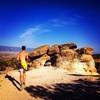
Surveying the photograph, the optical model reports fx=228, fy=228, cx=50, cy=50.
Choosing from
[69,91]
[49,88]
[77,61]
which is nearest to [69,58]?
[77,61]

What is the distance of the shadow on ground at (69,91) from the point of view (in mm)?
9430

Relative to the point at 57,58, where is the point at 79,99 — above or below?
below

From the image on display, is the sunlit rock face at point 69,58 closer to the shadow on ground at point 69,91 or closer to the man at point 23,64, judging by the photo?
the shadow on ground at point 69,91

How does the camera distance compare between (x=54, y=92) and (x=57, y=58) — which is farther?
(x=57, y=58)

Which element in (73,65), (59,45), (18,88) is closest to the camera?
(18,88)

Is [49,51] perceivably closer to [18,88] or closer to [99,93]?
[18,88]

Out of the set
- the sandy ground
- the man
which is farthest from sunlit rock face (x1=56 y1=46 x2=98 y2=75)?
the man

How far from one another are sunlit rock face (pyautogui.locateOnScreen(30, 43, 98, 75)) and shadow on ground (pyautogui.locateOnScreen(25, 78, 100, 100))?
5.46m

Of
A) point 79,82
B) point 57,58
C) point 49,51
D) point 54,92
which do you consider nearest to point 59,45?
point 49,51

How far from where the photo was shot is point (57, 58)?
19.1 meters

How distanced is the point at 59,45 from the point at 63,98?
40.5 feet

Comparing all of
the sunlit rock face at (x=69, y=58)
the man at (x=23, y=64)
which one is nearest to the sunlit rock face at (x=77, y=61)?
the sunlit rock face at (x=69, y=58)

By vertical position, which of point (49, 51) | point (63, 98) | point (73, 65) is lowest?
point (63, 98)

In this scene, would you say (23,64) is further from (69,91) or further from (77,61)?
(77,61)
